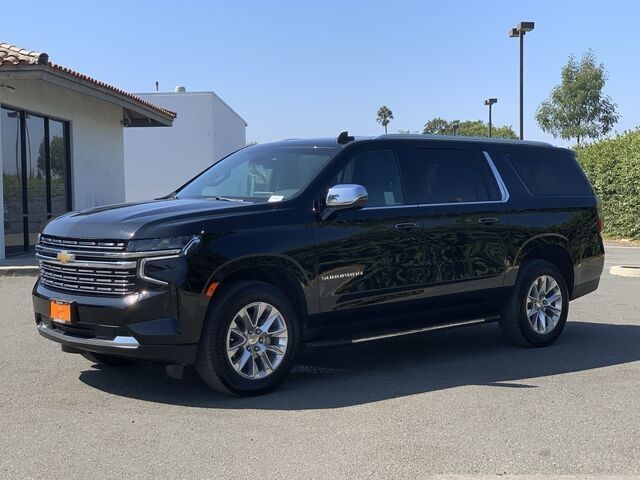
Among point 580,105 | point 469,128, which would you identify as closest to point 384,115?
point 469,128

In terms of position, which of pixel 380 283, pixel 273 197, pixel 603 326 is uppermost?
pixel 273 197

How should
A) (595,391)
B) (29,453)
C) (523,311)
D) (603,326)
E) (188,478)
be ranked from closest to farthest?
(188,478), (29,453), (595,391), (523,311), (603,326)

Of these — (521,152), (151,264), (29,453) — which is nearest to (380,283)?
(151,264)

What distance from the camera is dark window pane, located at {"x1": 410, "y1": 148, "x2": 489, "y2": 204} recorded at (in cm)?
670

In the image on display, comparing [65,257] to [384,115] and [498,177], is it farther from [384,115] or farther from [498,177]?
[384,115]

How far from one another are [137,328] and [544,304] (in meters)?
4.23

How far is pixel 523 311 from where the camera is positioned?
24.1ft

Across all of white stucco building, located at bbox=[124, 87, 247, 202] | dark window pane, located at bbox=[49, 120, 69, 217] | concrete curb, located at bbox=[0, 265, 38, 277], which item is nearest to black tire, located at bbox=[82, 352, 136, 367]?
concrete curb, located at bbox=[0, 265, 38, 277]

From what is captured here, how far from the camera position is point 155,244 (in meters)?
5.18

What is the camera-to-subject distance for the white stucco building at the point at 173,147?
37.4m

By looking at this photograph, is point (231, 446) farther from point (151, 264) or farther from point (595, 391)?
point (595, 391)

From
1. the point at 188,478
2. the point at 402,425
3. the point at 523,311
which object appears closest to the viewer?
the point at 188,478

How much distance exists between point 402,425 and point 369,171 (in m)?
2.33

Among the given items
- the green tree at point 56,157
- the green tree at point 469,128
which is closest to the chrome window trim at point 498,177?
the green tree at point 56,157
